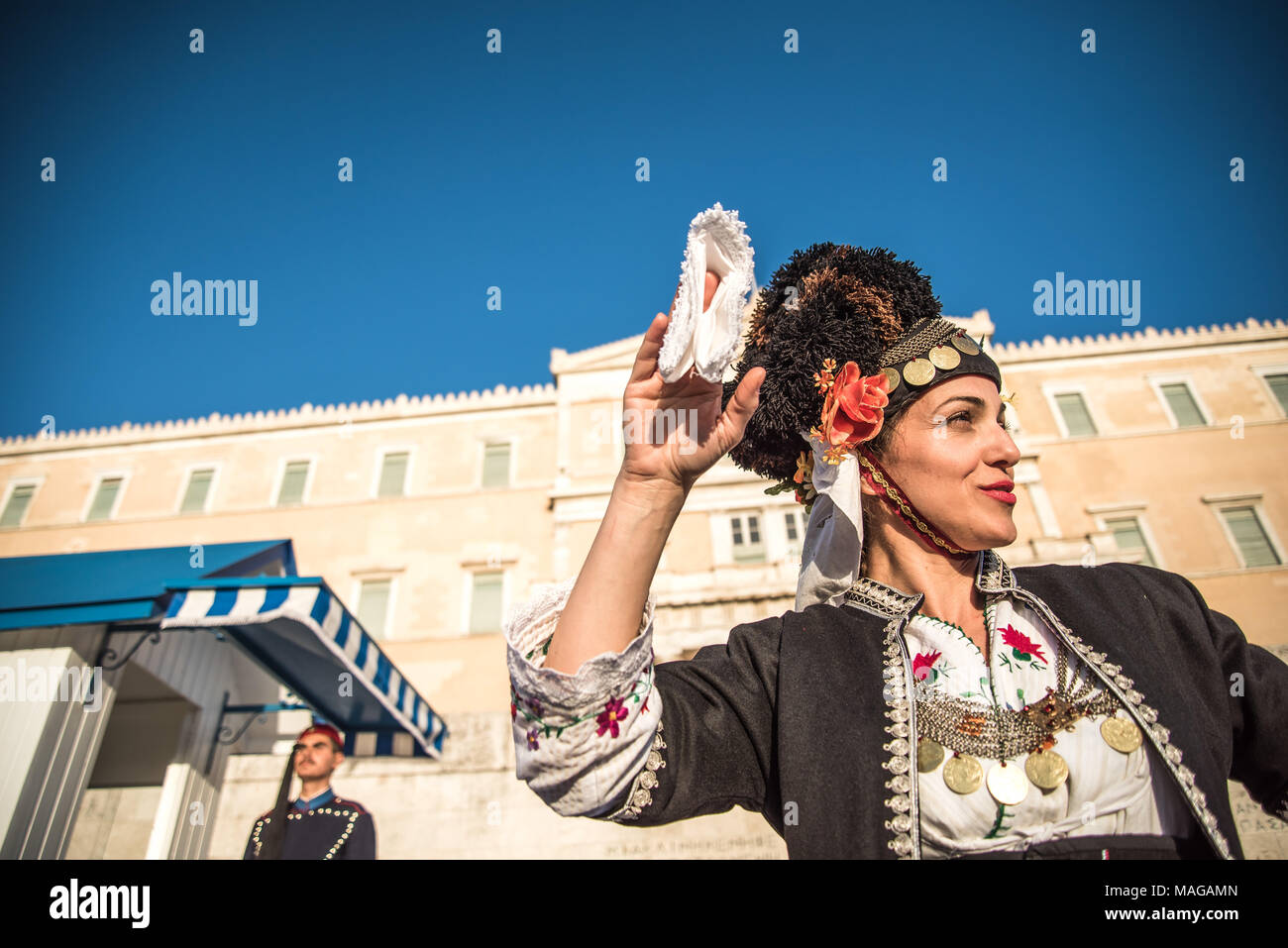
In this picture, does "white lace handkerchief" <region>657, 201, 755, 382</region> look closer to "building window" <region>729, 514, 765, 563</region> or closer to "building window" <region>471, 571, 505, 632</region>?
"building window" <region>729, 514, 765, 563</region>

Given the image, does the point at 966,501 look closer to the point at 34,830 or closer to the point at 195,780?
the point at 34,830

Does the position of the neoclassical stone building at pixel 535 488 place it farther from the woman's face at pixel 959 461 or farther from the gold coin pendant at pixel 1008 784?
the gold coin pendant at pixel 1008 784

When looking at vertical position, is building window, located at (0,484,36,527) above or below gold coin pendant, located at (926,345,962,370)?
above

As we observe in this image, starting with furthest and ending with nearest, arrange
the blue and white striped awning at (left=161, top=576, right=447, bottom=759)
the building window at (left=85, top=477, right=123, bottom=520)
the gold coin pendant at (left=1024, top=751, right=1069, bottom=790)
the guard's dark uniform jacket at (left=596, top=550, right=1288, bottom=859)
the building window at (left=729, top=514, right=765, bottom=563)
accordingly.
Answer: the building window at (left=85, top=477, right=123, bottom=520)
the building window at (left=729, top=514, right=765, bottom=563)
the blue and white striped awning at (left=161, top=576, right=447, bottom=759)
the gold coin pendant at (left=1024, top=751, right=1069, bottom=790)
the guard's dark uniform jacket at (left=596, top=550, right=1288, bottom=859)

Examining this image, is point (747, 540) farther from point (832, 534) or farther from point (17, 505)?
point (17, 505)

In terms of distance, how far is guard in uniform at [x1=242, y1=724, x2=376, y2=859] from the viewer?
18.6 feet

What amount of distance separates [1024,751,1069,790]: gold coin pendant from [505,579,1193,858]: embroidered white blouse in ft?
0.06

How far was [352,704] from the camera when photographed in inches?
337

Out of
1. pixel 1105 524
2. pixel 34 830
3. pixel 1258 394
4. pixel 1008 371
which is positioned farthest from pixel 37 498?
pixel 1258 394

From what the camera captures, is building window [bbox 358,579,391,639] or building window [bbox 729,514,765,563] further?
building window [bbox 358,579,391,639]

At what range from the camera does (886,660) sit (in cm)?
180

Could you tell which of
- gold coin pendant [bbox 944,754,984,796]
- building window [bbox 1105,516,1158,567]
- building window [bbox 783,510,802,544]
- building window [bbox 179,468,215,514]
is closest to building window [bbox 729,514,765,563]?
building window [bbox 783,510,802,544]

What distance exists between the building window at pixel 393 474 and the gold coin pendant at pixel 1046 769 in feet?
82.5
